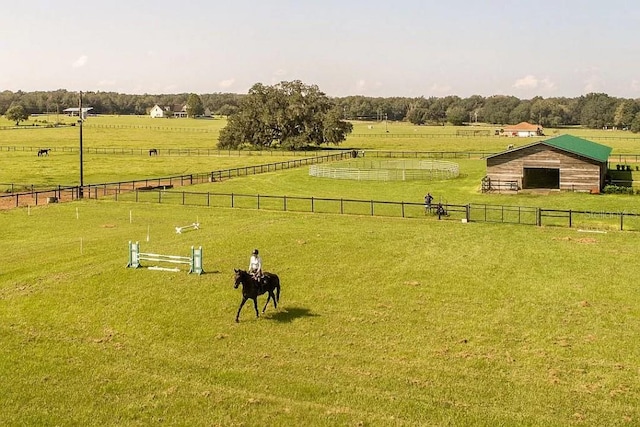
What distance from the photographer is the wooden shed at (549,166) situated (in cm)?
4459

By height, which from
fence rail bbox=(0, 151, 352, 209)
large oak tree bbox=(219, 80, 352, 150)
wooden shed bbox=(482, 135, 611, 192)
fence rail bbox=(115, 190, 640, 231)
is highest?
large oak tree bbox=(219, 80, 352, 150)

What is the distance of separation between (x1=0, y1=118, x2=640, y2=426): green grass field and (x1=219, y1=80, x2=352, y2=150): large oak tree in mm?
73473

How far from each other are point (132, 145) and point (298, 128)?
107 feet

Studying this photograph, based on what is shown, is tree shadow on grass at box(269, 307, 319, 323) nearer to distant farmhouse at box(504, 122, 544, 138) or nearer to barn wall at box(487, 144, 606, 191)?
barn wall at box(487, 144, 606, 191)

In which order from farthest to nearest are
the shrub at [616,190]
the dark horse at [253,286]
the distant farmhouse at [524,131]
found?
1. the distant farmhouse at [524,131]
2. the shrub at [616,190]
3. the dark horse at [253,286]

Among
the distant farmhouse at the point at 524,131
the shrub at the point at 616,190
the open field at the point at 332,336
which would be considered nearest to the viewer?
the open field at the point at 332,336

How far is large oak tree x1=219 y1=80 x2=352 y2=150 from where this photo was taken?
333ft

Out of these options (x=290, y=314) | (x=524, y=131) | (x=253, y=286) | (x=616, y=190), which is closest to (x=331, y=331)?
(x=290, y=314)

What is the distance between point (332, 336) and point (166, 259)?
9434mm

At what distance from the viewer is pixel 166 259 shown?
22.1 meters

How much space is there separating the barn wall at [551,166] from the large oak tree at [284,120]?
56.6 metres

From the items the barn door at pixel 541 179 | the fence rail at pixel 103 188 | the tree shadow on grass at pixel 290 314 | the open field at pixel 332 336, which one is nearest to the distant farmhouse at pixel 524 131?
the barn door at pixel 541 179

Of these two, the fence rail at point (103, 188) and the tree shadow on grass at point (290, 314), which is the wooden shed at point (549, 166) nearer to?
the fence rail at point (103, 188)

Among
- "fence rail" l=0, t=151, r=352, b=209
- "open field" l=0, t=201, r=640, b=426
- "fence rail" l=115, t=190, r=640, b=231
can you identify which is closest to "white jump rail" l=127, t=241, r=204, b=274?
"open field" l=0, t=201, r=640, b=426
